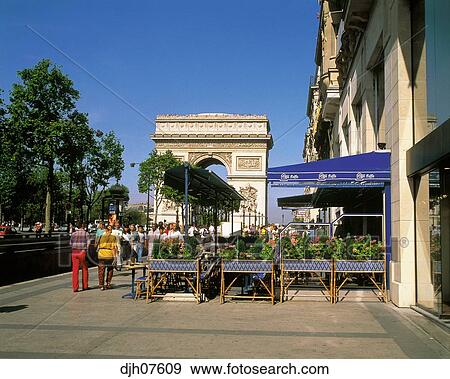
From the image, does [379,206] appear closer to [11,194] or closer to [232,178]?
[11,194]

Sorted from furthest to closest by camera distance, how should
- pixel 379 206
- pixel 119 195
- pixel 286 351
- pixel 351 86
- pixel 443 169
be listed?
pixel 119 195
pixel 351 86
pixel 379 206
pixel 443 169
pixel 286 351

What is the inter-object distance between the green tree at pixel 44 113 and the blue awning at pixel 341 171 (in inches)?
764

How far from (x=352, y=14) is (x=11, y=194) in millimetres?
55101

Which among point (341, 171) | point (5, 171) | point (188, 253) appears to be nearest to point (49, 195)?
point (188, 253)

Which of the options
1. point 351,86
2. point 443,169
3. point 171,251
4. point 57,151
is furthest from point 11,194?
point 443,169

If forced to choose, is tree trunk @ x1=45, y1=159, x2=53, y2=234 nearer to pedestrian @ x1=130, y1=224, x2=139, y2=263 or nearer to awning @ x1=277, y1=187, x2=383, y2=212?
pedestrian @ x1=130, y1=224, x2=139, y2=263

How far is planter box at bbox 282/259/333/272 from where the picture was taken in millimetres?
11844

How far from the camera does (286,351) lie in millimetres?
7199

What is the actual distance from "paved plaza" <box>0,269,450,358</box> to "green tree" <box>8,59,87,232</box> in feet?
60.0

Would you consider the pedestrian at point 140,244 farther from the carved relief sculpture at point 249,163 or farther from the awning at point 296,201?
the carved relief sculpture at point 249,163

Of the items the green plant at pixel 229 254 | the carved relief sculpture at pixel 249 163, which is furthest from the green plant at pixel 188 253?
the carved relief sculpture at pixel 249 163

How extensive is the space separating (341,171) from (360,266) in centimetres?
214

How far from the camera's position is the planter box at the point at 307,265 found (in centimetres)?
1184

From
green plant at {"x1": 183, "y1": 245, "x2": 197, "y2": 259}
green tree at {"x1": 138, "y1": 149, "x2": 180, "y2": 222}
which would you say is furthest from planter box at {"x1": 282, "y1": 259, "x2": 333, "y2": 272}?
green tree at {"x1": 138, "y1": 149, "x2": 180, "y2": 222}
